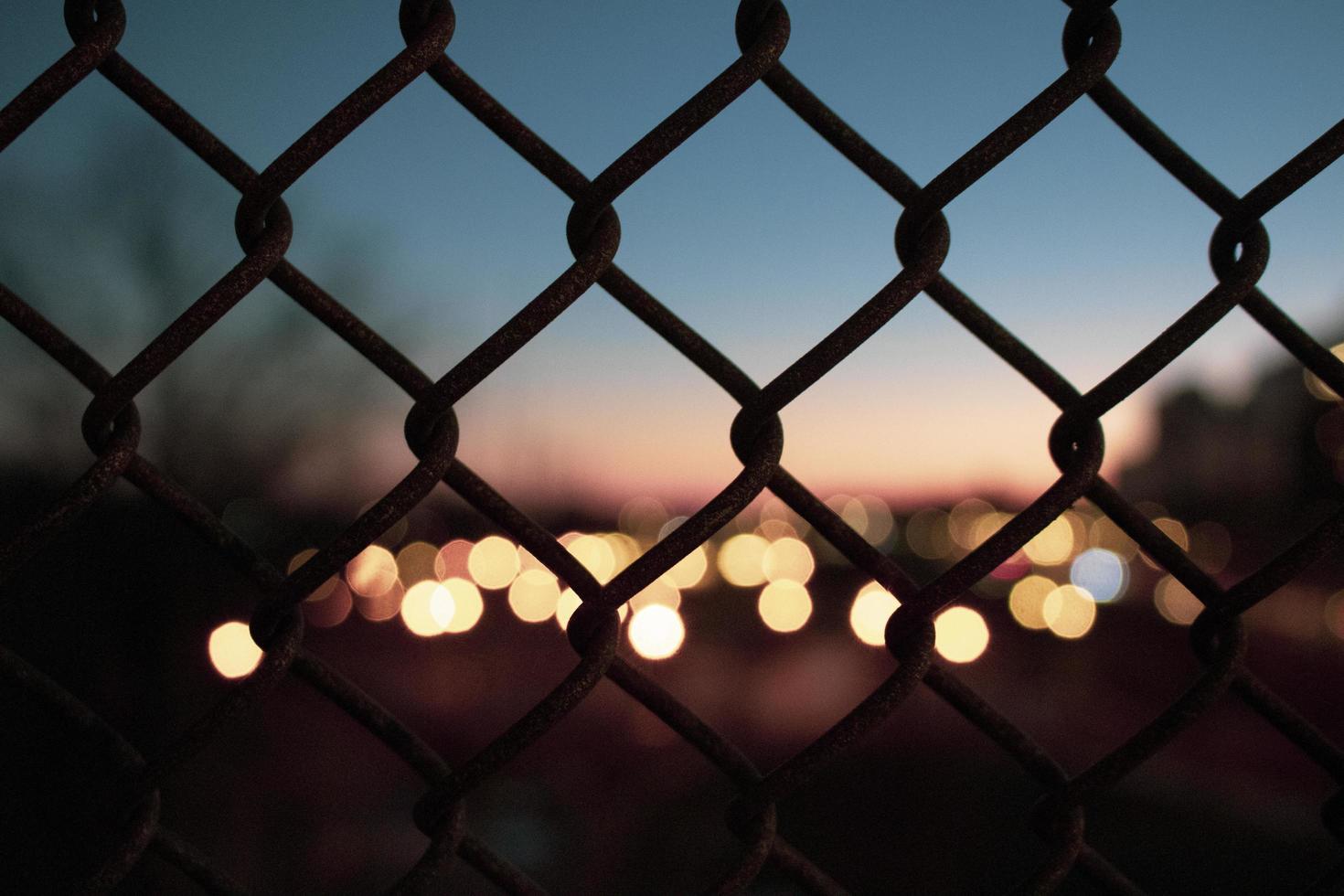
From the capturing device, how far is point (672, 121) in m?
1.16

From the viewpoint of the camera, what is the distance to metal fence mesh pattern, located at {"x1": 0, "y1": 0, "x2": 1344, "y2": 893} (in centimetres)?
112

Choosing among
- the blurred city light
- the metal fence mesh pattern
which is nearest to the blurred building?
the blurred city light

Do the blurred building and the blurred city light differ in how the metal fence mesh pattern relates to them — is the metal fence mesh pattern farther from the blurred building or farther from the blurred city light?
the blurred building

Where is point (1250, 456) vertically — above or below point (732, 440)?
above

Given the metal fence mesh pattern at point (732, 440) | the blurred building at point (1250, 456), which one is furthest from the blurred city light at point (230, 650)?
the blurred building at point (1250, 456)

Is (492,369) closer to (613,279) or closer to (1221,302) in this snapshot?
(613,279)

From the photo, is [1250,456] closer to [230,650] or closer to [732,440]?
[230,650]

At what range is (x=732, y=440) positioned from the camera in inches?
49.9

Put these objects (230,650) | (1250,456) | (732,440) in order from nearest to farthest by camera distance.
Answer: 1. (732,440)
2. (230,650)
3. (1250,456)

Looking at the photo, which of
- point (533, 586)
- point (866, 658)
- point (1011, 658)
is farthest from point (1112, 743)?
point (533, 586)

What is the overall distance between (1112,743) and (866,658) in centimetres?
1493

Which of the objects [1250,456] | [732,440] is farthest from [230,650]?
[1250,456]

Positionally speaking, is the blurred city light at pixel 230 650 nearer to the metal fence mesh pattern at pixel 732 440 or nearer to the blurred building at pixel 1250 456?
the metal fence mesh pattern at pixel 732 440

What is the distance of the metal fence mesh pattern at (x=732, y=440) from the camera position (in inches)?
44.3
